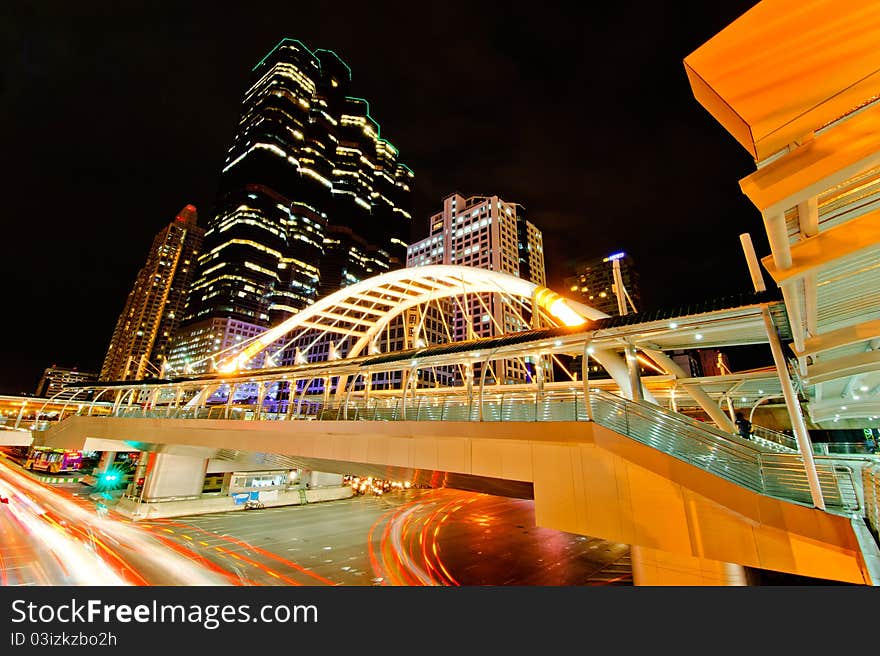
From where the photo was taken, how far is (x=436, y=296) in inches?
1438

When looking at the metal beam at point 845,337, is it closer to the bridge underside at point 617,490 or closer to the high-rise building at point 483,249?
the bridge underside at point 617,490

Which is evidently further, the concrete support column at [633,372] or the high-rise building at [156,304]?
the high-rise building at [156,304]

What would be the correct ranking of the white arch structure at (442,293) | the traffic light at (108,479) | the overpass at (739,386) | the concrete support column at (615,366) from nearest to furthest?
the overpass at (739,386) < the concrete support column at (615,366) < the white arch structure at (442,293) < the traffic light at (108,479)

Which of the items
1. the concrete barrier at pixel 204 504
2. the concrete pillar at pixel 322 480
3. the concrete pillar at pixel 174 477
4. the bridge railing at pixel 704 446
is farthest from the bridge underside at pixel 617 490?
the concrete pillar at pixel 322 480

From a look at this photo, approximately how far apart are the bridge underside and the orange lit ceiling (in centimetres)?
711

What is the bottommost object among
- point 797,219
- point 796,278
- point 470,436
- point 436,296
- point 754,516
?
point 754,516

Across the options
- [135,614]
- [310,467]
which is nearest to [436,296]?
[310,467]

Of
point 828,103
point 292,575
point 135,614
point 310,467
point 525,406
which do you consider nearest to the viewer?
point 828,103

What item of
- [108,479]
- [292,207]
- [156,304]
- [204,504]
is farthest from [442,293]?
[156,304]

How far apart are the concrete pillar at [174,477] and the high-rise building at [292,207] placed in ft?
330

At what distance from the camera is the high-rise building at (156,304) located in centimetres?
15975

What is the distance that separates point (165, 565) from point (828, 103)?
95.1 ft

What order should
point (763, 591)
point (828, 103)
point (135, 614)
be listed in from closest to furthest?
point (828, 103) → point (763, 591) → point (135, 614)

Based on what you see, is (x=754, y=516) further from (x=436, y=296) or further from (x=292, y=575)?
(x=436, y=296)
